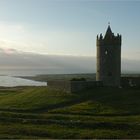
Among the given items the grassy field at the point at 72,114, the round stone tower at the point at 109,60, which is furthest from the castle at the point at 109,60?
the grassy field at the point at 72,114

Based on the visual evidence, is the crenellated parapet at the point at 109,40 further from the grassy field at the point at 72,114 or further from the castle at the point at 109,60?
the grassy field at the point at 72,114

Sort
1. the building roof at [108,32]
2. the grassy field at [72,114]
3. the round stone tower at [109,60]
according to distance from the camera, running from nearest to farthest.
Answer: the grassy field at [72,114], the round stone tower at [109,60], the building roof at [108,32]

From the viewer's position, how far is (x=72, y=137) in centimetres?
3050

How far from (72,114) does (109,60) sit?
19406 mm

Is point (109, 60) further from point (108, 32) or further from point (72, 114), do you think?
point (72, 114)

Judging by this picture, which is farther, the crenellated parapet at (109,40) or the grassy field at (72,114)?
the crenellated parapet at (109,40)

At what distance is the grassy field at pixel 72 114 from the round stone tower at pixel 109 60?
229 inches

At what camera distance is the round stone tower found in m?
59.0

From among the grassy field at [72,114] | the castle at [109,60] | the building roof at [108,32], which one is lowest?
the grassy field at [72,114]

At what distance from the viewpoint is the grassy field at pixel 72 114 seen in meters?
32.0

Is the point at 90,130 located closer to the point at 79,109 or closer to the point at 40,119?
the point at 40,119

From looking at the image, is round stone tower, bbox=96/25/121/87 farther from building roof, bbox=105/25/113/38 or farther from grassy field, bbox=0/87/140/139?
grassy field, bbox=0/87/140/139

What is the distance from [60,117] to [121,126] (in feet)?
24.9

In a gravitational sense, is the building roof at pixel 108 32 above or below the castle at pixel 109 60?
above
